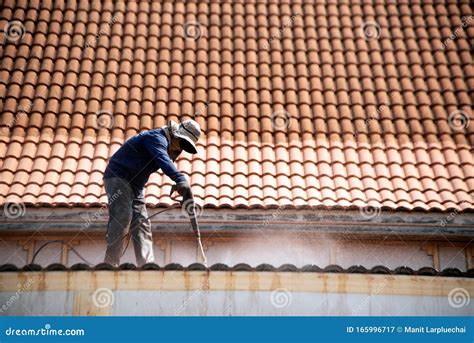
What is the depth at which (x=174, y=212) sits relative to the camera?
9.04 metres

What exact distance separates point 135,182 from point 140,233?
0.45 metres

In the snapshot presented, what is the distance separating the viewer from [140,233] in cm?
752

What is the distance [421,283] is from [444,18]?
7109 millimetres

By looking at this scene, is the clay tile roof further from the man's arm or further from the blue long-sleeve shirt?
the man's arm

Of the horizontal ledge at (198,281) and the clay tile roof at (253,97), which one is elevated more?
the clay tile roof at (253,97)

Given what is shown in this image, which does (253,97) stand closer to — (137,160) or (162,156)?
(137,160)

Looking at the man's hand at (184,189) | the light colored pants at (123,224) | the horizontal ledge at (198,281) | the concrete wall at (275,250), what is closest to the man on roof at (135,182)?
the light colored pants at (123,224)

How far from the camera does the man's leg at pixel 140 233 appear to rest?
746cm

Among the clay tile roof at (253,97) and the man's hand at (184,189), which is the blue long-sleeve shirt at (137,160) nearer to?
the man's hand at (184,189)

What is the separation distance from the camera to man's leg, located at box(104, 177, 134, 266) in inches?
292

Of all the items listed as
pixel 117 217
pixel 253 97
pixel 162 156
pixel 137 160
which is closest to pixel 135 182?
pixel 137 160

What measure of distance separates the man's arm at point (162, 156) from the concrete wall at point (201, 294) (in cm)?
96

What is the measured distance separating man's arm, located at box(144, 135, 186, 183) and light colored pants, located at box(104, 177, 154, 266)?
45 cm
